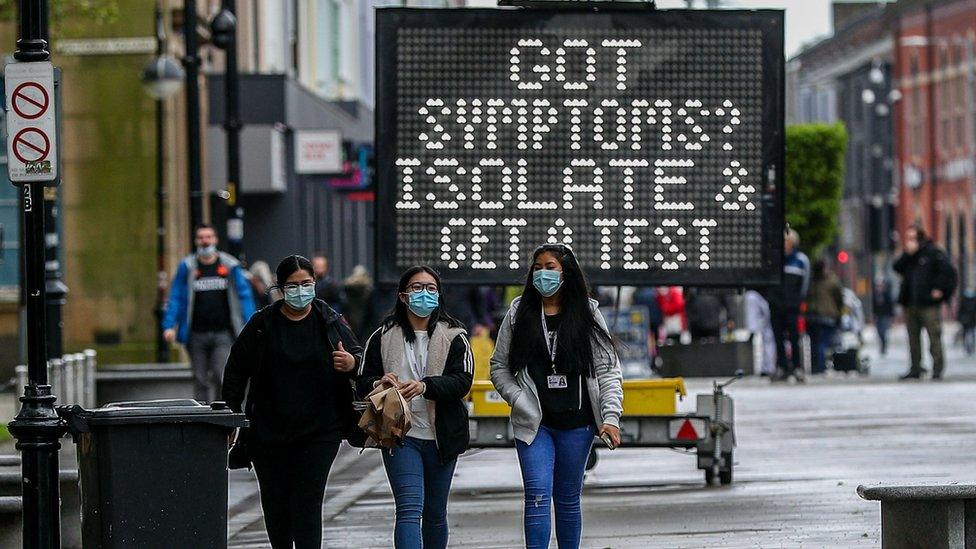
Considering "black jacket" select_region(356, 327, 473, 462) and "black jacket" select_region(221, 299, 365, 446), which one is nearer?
"black jacket" select_region(356, 327, 473, 462)

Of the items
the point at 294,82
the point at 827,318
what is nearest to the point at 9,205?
the point at 294,82

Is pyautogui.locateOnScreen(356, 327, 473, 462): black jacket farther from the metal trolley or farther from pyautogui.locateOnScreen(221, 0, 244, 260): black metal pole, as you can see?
pyautogui.locateOnScreen(221, 0, 244, 260): black metal pole

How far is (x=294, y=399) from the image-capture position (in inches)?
387

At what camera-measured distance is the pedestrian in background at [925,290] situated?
81.7ft

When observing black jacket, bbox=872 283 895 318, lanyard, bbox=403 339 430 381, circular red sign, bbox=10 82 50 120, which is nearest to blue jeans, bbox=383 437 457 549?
lanyard, bbox=403 339 430 381

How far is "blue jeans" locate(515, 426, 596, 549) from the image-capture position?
9.89 m

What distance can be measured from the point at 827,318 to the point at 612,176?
15.7 m

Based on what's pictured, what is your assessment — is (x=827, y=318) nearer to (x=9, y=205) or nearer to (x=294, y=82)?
(x=294, y=82)

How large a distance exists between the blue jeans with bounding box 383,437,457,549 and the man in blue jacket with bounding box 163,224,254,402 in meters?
7.30

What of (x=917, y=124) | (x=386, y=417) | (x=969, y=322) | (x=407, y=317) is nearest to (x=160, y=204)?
(x=407, y=317)

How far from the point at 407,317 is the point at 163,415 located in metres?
1.28

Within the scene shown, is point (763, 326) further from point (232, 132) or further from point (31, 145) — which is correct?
point (31, 145)

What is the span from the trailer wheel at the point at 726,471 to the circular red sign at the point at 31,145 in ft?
18.6

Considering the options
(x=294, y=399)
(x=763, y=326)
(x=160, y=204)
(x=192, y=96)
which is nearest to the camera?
(x=294, y=399)
